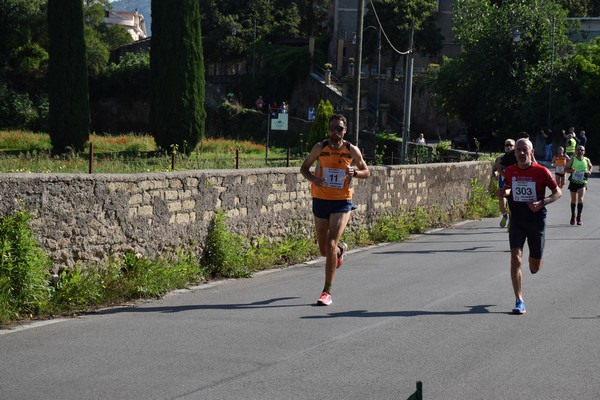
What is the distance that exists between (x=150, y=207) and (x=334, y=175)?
2185mm

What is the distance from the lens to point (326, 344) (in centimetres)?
754

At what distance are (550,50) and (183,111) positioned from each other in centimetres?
2837

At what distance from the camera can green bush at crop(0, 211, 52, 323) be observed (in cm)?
820

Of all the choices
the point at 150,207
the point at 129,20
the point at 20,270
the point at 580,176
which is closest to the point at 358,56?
the point at 580,176

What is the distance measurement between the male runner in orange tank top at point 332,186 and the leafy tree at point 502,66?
47930 mm

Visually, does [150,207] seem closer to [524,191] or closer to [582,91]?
[524,191]


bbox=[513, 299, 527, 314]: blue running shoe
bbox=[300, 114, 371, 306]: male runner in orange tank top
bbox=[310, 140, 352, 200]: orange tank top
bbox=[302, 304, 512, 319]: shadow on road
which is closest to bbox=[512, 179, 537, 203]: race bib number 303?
bbox=[513, 299, 527, 314]: blue running shoe

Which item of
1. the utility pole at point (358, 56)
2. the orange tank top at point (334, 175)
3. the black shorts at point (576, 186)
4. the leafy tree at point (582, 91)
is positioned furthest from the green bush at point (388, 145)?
the orange tank top at point (334, 175)

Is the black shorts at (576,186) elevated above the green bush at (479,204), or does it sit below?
above

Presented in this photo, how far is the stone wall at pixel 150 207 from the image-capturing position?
29.1 ft

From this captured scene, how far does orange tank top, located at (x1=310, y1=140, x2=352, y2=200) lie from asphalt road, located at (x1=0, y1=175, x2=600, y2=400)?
111 cm

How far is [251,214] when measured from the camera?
12.4m

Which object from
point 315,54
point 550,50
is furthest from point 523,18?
point 315,54

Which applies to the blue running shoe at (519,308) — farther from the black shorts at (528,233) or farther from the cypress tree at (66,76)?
the cypress tree at (66,76)
